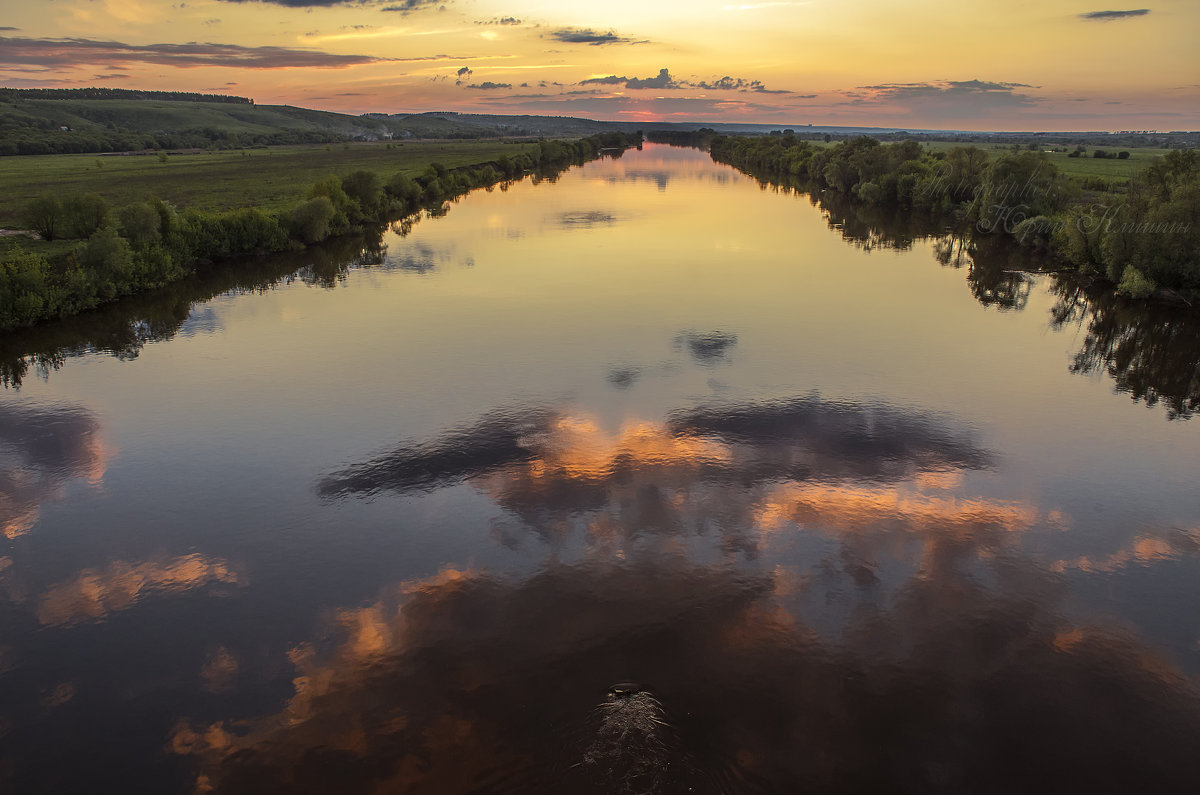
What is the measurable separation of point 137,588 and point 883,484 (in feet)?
87.3

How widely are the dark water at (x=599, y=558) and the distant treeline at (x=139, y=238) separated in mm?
2448

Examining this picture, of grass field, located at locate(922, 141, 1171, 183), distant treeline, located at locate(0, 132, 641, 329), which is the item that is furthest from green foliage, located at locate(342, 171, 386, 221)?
grass field, located at locate(922, 141, 1171, 183)

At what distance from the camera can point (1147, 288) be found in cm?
5022

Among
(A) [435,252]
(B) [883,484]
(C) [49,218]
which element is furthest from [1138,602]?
(C) [49,218]

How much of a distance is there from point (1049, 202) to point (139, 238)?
8811 centimetres

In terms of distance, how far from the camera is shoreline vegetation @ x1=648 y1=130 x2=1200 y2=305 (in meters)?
50.0

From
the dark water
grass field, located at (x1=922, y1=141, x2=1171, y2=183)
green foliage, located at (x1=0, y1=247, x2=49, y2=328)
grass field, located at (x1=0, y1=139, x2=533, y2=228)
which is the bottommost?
the dark water

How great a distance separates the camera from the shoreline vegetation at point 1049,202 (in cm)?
4997

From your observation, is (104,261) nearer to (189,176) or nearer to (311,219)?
(311,219)

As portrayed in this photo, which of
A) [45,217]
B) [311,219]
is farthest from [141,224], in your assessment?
[311,219]

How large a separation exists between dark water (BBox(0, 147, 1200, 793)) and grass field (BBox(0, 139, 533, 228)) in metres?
48.6

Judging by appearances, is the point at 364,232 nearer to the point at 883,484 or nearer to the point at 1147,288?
the point at 883,484

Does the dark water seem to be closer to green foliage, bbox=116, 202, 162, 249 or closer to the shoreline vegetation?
the shoreline vegetation

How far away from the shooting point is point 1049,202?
7406cm
